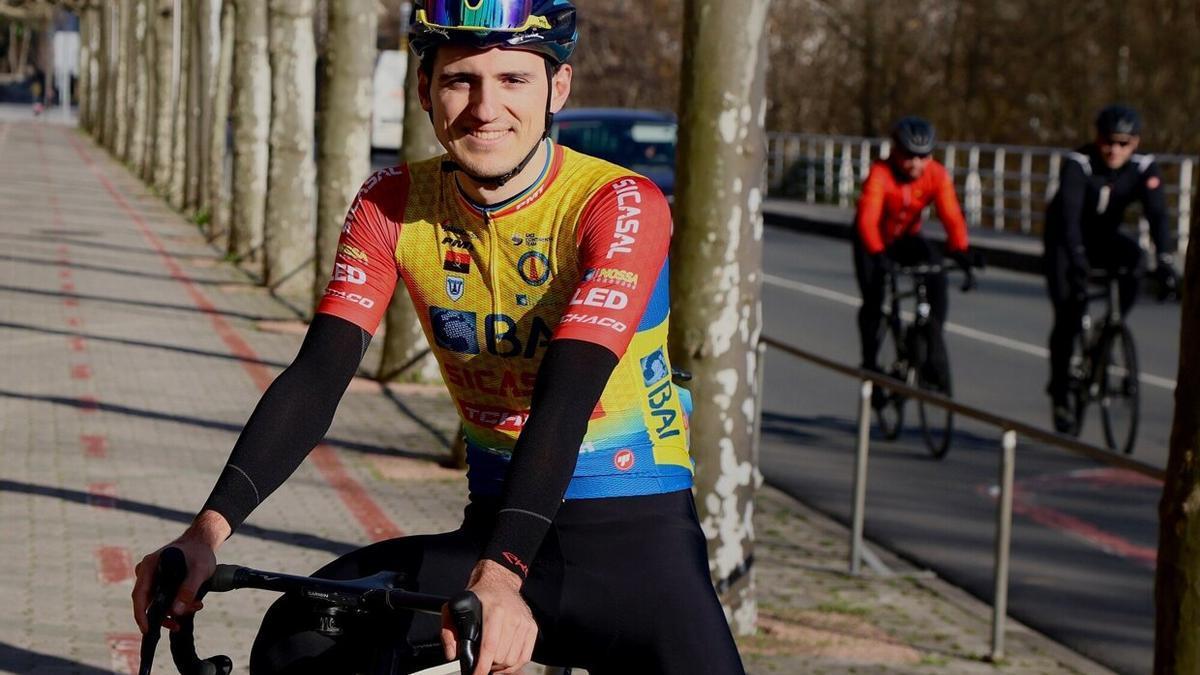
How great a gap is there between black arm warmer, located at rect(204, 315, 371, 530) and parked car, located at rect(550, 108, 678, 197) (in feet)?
74.2

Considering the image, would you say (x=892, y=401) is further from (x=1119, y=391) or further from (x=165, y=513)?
(x=165, y=513)

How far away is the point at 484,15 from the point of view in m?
3.34

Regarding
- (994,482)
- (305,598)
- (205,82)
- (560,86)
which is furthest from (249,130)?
(305,598)

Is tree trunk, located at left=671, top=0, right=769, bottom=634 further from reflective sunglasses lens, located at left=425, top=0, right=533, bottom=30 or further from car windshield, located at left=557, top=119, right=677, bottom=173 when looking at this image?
car windshield, located at left=557, top=119, right=677, bottom=173

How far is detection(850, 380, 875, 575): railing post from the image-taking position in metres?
8.71

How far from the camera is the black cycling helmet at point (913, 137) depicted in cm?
1300

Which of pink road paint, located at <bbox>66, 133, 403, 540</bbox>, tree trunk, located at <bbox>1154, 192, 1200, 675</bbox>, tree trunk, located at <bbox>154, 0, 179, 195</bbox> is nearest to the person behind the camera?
tree trunk, located at <bbox>1154, 192, 1200, 675</bbox>

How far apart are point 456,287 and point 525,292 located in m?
0.13

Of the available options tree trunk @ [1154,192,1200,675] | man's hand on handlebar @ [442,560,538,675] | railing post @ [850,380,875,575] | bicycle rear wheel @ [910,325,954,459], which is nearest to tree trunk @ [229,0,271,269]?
bicycle rear wheel @ [910,325,954,459]

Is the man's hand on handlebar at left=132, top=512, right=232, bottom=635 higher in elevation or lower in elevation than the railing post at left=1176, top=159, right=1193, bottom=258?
higher

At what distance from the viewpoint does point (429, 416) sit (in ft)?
42.2

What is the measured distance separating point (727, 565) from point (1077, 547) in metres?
2.81

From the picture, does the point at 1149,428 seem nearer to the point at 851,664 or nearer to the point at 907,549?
the point at 907,549

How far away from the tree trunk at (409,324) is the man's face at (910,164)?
3117mm
